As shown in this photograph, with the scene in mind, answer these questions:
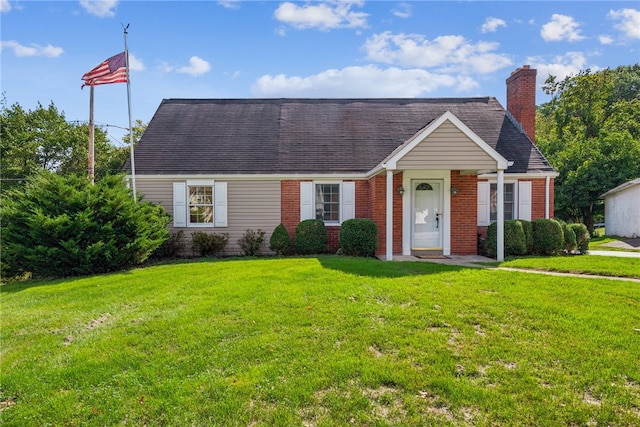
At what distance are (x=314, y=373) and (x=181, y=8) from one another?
1143 centimetres

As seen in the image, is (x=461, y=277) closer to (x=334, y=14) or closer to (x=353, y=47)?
(x=334, y=14)

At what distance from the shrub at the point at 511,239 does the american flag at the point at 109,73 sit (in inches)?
505

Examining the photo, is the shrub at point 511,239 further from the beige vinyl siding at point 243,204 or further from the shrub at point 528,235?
the beige vinyl siding at point 243,204

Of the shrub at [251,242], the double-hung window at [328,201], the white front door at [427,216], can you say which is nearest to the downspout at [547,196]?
the white front door at [427,216]

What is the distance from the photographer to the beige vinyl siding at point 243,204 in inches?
530

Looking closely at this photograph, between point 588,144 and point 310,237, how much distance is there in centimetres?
2153

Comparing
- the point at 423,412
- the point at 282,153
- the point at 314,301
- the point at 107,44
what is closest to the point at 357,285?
the point at 314,301

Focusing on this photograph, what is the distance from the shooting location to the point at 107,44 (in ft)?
46.2

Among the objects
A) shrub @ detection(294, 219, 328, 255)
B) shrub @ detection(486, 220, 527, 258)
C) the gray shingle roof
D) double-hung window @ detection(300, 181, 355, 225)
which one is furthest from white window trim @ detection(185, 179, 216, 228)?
shrub @ detection(486, 220, 527, 258)

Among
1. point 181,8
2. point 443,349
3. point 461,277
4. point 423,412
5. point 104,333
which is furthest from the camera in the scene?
point 181,8

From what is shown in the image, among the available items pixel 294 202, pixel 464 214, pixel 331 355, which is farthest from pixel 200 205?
pixel 331 355

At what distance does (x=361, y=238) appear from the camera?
11.5 meters

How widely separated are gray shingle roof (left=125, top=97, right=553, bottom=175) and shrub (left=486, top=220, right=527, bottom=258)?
267 cm

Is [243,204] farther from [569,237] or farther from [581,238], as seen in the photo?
[581,238]
